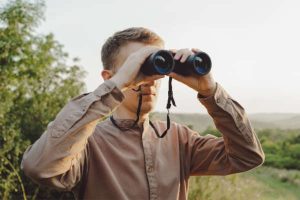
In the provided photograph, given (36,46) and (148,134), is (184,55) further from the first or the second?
(36,46)

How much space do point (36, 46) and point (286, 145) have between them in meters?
13.5

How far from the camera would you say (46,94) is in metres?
8.28

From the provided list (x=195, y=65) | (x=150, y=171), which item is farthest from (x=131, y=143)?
(x=195, y=65)

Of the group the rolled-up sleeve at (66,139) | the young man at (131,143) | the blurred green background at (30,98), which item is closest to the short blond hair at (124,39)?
the young man at (131,143)

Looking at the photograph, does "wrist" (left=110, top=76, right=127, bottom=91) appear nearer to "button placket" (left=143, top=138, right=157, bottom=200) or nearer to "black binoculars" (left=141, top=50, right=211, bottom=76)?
"black binoculars" (left=141, top=50, right=211, bottom=76)

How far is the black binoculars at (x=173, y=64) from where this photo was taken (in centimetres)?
194

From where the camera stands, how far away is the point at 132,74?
193cm

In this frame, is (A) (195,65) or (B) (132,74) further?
(A) (195,65)

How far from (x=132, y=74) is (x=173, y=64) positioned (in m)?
0.18

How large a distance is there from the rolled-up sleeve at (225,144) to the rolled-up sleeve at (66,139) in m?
0.46

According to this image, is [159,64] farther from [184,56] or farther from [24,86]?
[24,86]

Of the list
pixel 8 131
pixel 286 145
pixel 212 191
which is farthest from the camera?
pixel 286 145

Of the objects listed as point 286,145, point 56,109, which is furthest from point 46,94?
point 286,145

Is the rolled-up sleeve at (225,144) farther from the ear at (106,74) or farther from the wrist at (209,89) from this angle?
the ear at (106,74)
